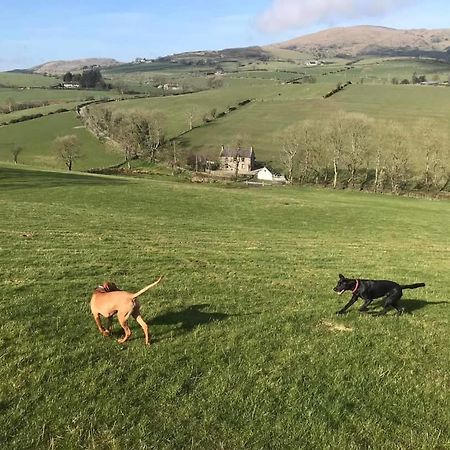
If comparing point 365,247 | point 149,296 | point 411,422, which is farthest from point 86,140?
point 411,422

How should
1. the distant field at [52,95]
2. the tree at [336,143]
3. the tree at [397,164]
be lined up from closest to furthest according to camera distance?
the tree at [397,164] → the tree at [336,143] → the distant field at [52,95]

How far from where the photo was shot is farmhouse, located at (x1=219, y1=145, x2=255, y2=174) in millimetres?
118688

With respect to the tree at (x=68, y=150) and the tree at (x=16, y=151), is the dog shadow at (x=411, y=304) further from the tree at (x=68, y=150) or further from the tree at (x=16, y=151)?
the tree at (x=16, y=151)

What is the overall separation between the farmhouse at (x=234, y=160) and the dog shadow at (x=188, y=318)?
105053 millimetres

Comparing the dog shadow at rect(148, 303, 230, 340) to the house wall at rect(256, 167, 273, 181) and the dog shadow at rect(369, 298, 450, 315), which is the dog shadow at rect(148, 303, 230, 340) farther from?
the house wall at rect(256, 167, 273, 181)

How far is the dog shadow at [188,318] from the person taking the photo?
12.7 meters

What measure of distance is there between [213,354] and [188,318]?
2.26m

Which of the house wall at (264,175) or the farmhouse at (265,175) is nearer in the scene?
the farmhouse at (265,175)

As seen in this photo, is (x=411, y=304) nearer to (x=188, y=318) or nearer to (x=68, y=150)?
(x=188, y=318)

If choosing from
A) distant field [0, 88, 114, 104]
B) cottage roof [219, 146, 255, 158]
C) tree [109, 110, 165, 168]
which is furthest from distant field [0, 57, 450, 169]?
tree [109, 110, 165, 168]

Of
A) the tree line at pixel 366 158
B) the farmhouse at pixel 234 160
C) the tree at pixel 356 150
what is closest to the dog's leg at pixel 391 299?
the tree line at pixel 366 158

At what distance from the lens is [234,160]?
119 m

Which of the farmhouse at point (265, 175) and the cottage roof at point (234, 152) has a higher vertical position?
the cottage roof at point (234, 152)

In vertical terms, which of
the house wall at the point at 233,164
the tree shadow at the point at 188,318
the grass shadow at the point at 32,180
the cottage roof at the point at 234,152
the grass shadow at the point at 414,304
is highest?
the tree shadow at the point at 188,318
